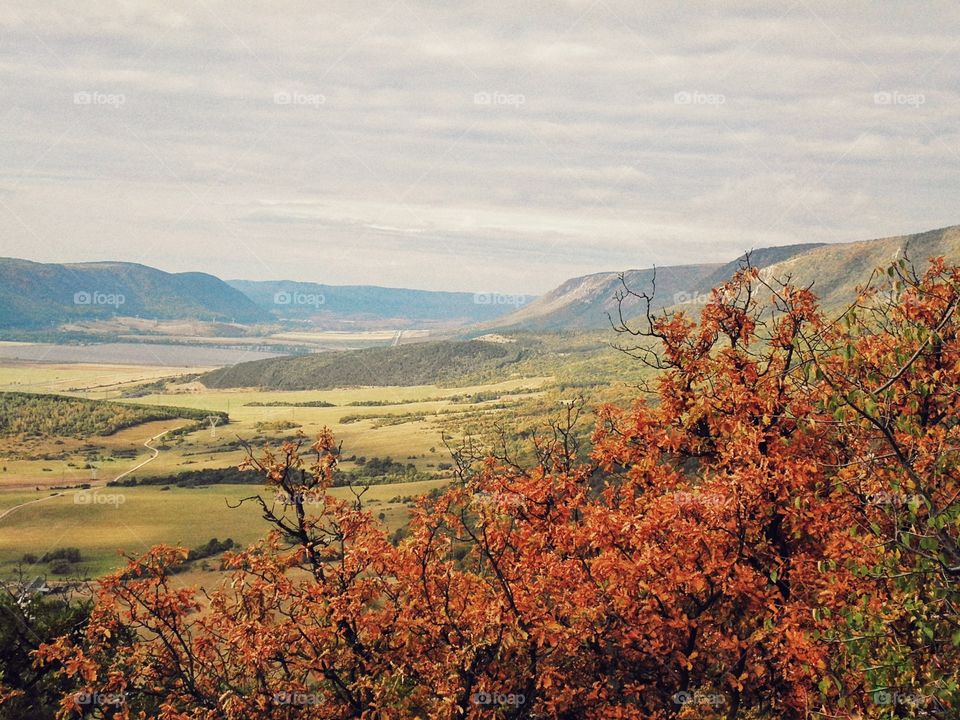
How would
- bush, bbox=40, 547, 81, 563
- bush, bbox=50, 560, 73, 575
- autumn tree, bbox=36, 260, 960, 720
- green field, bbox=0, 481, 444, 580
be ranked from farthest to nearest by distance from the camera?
green field, bbox=0, 481, 444, 580
bush, bbox=40, 547, 81, 563
bush, bbox=50, 560, 73, 575
autumn tree, bbox=36, 260, 960, 720

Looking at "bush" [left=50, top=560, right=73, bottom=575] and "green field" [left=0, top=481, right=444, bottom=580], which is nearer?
"bush" [left=50, top=560, right=73, bottom=575]

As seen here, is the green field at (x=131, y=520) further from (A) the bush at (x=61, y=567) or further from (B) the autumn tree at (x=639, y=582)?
(B) the autumn tree at (x=639, y=582)

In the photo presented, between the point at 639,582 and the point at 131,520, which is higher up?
the point at 639,582

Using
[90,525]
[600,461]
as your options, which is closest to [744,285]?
[600,461]

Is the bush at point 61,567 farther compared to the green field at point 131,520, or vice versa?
the green field at point 131,520

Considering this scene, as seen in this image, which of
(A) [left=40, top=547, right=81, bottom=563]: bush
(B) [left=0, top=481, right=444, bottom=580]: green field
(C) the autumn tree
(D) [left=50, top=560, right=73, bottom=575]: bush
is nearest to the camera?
(C) the autumn tree

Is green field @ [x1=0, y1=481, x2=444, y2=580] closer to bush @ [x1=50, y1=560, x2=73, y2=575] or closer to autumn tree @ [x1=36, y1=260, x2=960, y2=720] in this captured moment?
bush @ [x1=50, y1=560, x2=73, y2=575]

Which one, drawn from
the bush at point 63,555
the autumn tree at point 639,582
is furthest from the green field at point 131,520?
the autumn tree at point 639,582

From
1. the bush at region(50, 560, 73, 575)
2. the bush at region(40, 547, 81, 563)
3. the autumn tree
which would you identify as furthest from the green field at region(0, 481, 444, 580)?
the autumn tree

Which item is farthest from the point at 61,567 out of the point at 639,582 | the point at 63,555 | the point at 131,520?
the point at 639,582

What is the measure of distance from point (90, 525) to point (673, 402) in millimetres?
142693

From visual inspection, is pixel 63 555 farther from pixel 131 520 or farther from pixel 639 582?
pixel 639 582

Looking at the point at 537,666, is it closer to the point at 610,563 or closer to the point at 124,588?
the point at 610,563

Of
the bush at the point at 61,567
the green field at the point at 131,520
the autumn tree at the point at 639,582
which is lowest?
the green field at the point at 131,520
